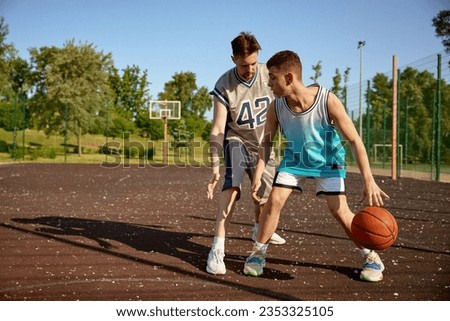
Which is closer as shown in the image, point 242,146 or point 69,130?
point 242,146

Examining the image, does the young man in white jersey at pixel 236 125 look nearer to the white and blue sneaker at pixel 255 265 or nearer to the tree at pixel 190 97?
the white and blue sneaker at pixel 255 265

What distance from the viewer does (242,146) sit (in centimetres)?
394

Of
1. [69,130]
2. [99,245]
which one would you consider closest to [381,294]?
[99,245]

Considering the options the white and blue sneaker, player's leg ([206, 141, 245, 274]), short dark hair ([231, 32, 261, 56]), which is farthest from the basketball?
short dark hair ([231, 32, 261, 56])

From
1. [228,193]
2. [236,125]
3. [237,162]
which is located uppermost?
[236,125]

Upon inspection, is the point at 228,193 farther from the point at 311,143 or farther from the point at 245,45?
the point at 245,45

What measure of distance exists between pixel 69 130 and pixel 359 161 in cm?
3203

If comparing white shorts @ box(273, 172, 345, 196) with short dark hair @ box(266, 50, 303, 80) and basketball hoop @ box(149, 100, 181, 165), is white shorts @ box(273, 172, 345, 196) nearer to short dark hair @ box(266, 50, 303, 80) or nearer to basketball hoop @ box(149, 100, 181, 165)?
short dark hair @ box(266, 50, 303, 80)

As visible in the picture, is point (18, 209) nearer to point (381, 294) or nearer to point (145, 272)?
point (145, 272)

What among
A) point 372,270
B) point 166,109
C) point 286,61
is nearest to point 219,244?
point 372,270

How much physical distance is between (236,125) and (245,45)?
67cm

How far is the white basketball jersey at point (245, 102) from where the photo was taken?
384 cm

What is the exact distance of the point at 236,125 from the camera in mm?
3934

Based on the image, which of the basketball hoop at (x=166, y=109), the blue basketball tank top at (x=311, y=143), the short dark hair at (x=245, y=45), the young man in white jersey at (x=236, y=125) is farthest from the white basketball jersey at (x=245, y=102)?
the basketball hoop at (x=166, y=109)
